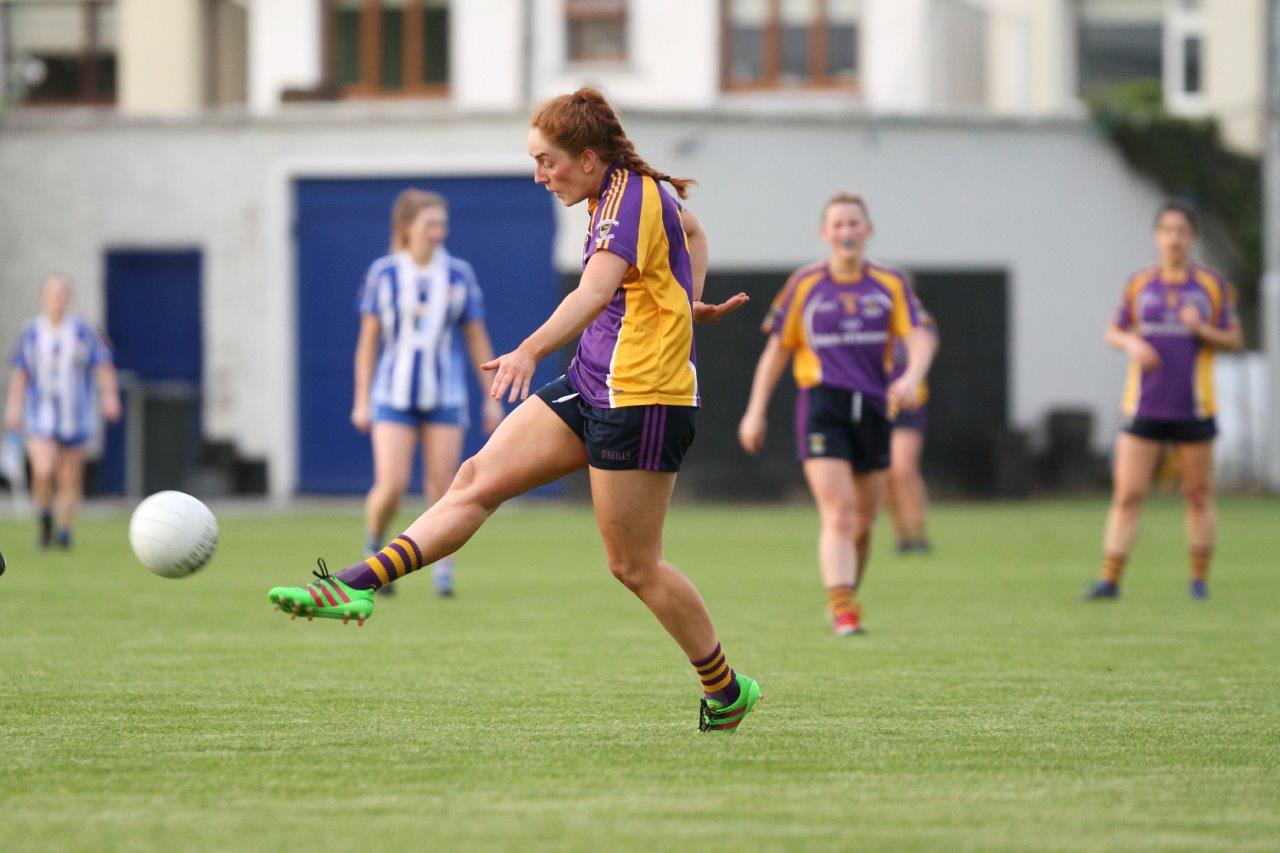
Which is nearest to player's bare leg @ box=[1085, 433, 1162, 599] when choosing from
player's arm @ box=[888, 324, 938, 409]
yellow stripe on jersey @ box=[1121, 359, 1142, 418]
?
yellow stripe on jersey @ box=[1121, 359, 1142, 418]

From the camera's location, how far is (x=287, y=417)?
24125 millimetres

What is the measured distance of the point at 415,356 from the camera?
11.9m

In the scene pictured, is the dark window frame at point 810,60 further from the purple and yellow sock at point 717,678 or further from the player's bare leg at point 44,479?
the purple and yellow sock at point 717,678

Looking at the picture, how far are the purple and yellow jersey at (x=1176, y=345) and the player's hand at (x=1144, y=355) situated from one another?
0.05m

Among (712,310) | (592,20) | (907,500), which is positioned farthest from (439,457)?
(592,20)

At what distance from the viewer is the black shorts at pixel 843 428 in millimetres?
9930

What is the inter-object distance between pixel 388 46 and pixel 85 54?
5.18m

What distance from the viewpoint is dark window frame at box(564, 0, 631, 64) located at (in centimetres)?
3037

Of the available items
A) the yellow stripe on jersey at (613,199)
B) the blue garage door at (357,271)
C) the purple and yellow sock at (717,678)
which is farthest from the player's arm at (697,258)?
the blue garage door at (357,271)

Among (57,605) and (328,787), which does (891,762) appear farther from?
(57,605)

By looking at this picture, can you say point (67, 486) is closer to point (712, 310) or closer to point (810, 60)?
point (712, 310)

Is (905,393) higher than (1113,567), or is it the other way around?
(905,393)

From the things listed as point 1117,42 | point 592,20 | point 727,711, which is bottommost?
point 727,711

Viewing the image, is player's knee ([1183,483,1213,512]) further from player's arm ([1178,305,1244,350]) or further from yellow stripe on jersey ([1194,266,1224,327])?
yellow stripe on jersey ([1194,266,1224,327])
